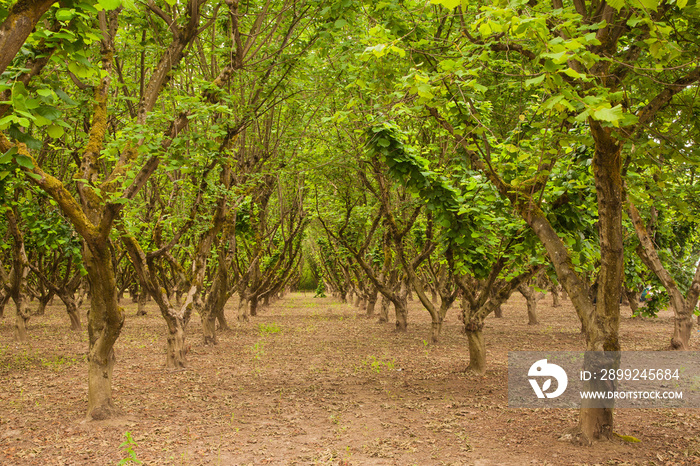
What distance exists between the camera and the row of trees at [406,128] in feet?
13.4

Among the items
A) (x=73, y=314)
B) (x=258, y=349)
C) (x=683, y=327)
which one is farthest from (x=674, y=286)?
(x=73, y=314)

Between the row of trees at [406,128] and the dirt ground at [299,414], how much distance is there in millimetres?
821

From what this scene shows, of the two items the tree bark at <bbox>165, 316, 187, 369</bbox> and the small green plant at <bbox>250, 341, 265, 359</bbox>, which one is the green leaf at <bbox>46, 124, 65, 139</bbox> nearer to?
the tree bark at <bbox>165, 316, 187, 369</bbox>

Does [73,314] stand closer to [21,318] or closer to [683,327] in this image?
[21,318]

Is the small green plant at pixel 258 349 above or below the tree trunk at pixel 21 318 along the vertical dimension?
below

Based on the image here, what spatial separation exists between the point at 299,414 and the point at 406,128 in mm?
7318

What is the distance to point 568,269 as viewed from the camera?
19.6 feet

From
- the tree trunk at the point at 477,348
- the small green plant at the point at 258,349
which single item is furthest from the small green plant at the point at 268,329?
the tree trunk at the point at 477,348

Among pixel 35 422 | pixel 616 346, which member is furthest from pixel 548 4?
pixel 35 422

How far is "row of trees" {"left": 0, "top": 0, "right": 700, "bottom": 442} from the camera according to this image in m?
4.09

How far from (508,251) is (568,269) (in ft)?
8.96

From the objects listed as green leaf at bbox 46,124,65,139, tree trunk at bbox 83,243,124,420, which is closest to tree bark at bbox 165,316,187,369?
tree trunk at bbox 83,243,124,420

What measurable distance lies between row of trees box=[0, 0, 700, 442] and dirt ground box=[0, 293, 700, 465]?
0.82 meters

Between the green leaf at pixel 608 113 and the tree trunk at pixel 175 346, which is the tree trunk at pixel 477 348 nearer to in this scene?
the tree trunk at pixel 175 346
